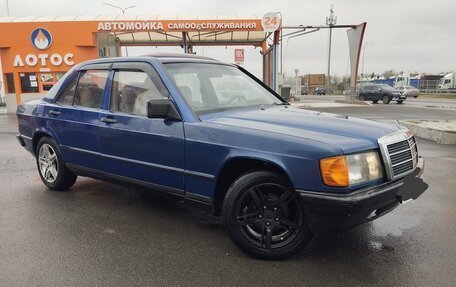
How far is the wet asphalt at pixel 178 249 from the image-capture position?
2973mm

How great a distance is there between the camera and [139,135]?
387 cm

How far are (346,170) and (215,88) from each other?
6.00 ft

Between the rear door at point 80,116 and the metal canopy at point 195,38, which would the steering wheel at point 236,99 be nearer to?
the rear door at point 80,116

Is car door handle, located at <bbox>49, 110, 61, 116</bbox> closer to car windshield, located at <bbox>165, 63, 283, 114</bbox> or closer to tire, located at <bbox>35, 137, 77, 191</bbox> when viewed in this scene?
tire, located at <bbox>35, 137, 77, 191</bbox>

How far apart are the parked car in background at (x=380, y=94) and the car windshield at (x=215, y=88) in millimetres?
26801

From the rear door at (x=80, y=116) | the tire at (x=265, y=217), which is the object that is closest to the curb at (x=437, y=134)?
the tire at (x=265, y=217)

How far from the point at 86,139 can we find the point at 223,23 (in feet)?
53.6

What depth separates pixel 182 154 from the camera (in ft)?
11.7

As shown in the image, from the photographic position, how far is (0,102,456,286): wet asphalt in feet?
9.75

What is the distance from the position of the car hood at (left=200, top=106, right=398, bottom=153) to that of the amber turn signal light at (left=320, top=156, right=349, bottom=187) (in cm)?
9

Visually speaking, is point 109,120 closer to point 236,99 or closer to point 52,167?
point 236,99

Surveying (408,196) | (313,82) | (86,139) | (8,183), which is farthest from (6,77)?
(313,82)

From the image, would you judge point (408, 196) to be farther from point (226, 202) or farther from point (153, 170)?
point (153, 170)

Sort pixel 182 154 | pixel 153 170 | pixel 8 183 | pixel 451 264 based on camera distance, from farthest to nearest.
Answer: pixel 8 183 → pixel 153 170 → pixel 182 154 → pixel 451 264
